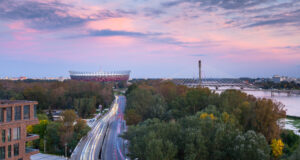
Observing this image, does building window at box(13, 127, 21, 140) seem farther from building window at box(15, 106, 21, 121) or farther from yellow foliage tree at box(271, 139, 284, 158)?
yellow foliage tree at box(271, 139, 284, 158)

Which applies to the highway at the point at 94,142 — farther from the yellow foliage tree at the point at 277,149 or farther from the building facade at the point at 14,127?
the yellow foliage tree at the point at 277,149

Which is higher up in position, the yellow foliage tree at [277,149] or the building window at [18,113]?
the building window at [18,113]

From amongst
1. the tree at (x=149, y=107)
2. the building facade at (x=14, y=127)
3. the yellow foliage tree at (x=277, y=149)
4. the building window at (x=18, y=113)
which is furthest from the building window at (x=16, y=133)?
the yellow foliage tree at (x=277, y=149)

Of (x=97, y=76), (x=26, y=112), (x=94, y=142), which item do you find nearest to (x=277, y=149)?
(x=94, y=142)

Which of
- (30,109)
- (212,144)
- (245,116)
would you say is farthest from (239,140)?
(30,109)

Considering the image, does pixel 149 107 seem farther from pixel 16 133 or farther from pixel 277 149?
pixel 16 133

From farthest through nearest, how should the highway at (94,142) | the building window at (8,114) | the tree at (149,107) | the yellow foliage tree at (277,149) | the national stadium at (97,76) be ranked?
the national stadium at (97,76) < the tree at (149,107) < the highway at (94,142) < the yellow foliage tree at (277,149) < the building window at (8,114)

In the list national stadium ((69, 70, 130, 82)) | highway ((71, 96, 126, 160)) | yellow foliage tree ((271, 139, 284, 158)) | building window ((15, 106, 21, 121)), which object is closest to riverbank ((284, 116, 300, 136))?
yellow foliage tree ((271, 139, 284, 158))

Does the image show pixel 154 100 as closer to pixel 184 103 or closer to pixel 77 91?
pixel 184 103
